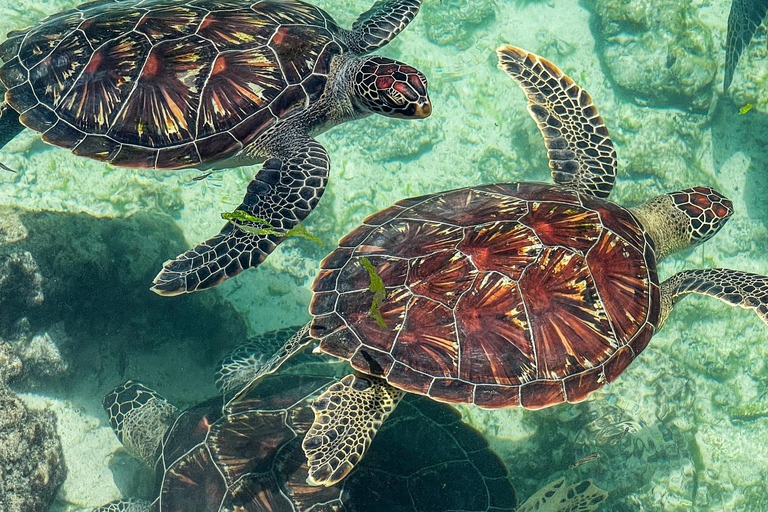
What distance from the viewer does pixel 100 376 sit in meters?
4.77

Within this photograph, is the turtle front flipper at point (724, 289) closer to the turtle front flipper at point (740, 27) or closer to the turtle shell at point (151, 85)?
the turtle shell at point (151, 85)

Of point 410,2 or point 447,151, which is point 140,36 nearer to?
point 410,2

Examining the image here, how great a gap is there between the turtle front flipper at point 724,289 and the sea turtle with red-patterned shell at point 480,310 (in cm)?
51

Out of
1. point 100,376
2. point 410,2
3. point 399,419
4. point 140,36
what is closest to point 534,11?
point 410,2

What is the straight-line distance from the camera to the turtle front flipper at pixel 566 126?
4.45 metres

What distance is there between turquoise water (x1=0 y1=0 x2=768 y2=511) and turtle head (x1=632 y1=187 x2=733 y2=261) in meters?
1.63

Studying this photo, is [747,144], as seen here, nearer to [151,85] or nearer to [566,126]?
[566,126]

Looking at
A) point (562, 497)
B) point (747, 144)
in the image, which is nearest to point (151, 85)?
point (562, 497)

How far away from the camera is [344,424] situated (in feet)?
10.3

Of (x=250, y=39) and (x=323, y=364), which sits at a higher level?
(x=250, y=39)

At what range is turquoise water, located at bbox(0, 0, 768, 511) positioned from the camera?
452 cm

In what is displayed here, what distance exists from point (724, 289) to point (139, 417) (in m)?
4.64

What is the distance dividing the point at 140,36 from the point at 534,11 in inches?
256

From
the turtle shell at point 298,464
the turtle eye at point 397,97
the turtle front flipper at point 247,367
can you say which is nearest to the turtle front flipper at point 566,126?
the turtle eye at point 397,97
